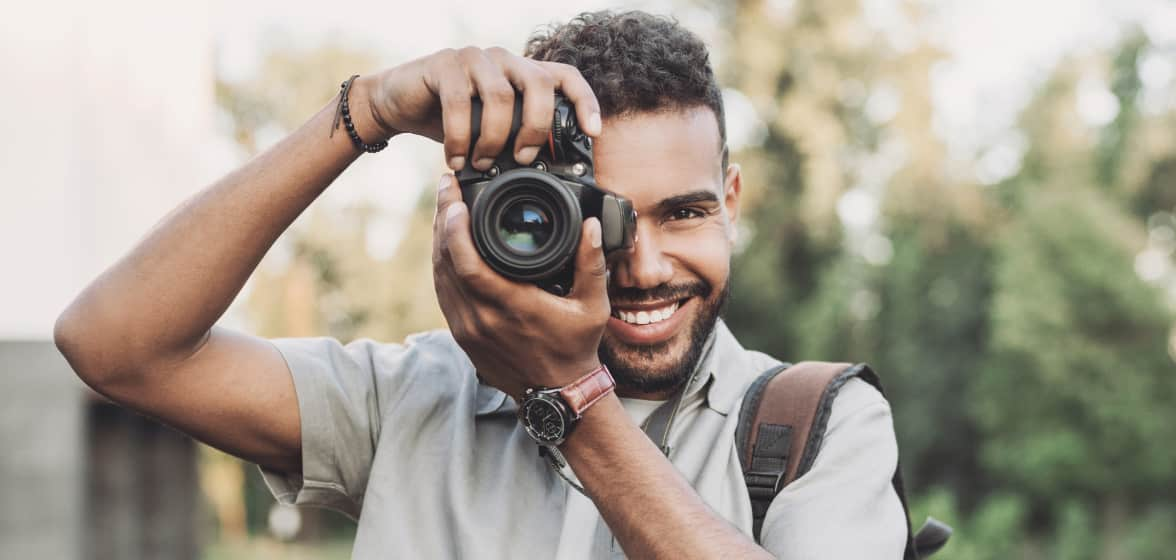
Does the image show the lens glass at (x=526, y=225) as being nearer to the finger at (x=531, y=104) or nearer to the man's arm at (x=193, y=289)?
the finger at (x=531, y=104)

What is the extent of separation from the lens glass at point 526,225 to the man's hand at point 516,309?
53 millimetres

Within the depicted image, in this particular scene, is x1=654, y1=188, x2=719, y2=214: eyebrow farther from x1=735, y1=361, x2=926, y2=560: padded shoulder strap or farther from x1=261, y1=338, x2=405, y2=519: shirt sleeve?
x1=261, y1=338, x2=405, y2=519: shirt sleeve

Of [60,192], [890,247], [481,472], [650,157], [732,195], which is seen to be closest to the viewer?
[481,472]

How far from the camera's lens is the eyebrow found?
193cm

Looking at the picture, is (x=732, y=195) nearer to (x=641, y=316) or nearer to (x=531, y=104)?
(x=641, y=316)

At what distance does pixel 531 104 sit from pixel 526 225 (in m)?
0.17

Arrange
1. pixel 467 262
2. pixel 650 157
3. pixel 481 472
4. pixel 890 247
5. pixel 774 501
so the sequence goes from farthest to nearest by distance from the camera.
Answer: pixel 890 247 < pixel 650 157 < pixel 481 472 < pixel 774 501 < pixel 467 262

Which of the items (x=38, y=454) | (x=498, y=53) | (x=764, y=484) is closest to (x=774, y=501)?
(x=764, y=484)

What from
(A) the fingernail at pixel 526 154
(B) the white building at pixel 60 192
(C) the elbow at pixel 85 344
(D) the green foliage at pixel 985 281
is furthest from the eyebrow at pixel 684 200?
(D) the green foliage at pixel 985 281

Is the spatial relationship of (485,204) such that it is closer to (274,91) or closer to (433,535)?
(433,535)

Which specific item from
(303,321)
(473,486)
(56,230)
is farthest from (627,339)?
(303,321)

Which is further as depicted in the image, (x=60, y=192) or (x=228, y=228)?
(x=60, y=192)

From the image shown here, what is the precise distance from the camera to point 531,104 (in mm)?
1563

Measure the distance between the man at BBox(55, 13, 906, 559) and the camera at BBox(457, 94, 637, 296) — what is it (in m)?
0.02
